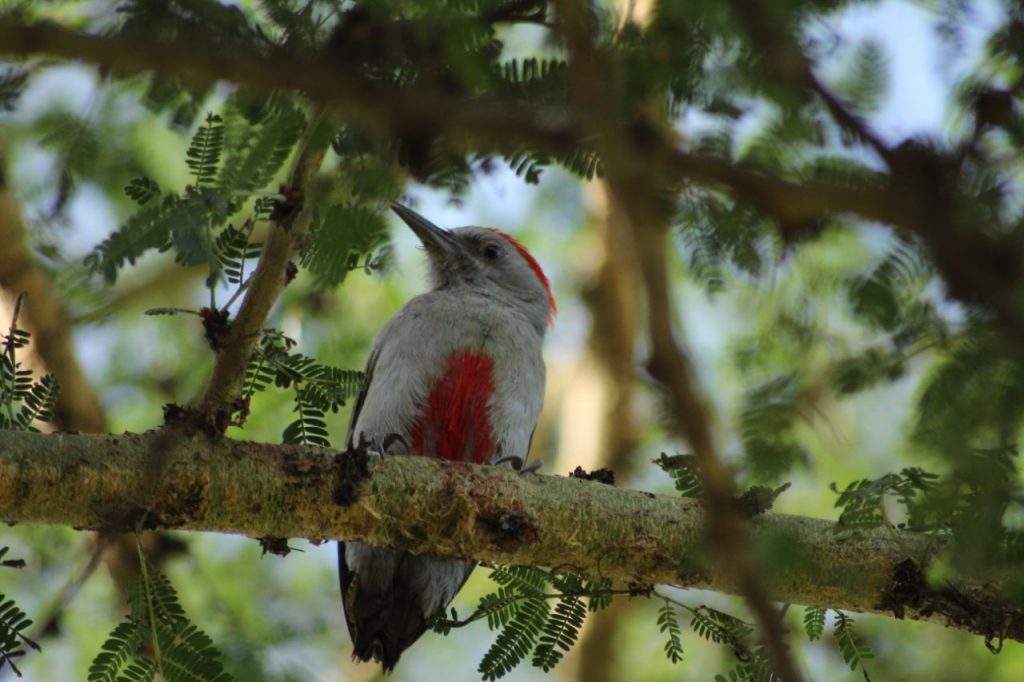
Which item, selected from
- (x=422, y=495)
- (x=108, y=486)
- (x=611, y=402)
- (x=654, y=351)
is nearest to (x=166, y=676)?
(x=108, y=486)

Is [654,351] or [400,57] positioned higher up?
[400,57]

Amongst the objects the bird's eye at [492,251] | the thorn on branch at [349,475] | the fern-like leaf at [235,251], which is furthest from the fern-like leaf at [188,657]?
the bird's eye at [492,251]

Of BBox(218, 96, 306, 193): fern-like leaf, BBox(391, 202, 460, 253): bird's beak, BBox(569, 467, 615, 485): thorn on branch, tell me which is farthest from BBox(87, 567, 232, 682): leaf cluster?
BBox(391, 202, 460, 253): bird's beak

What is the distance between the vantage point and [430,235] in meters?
7.11

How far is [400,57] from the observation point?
3.15 metres

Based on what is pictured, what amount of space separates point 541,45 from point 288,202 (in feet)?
3.53

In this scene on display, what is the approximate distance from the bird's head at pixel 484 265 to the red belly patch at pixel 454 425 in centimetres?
129

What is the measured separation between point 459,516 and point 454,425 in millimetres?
1264

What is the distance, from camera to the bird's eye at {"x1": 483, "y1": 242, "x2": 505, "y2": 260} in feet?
23.9

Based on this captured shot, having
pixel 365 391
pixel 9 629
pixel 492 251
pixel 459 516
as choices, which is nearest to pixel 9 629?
pixel 9 629

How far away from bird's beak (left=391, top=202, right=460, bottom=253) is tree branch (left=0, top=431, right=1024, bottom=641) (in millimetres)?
2854

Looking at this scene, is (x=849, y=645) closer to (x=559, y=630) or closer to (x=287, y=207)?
(x=559, y=630)

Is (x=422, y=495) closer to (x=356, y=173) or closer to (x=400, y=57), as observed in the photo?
(x=356, y=173)

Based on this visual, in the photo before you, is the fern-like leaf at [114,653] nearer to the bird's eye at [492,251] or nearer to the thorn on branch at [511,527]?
the thorn on branch at [511,527]
